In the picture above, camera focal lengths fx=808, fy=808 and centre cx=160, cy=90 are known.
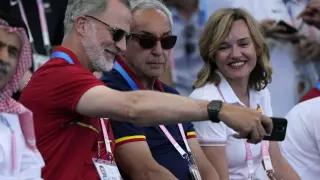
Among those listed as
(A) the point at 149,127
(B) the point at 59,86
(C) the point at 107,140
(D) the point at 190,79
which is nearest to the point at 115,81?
(A) the point at 149,127

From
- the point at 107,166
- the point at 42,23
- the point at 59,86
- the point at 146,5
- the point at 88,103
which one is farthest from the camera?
the point at 42,23

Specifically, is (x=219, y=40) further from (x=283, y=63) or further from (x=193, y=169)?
Result: (x=283, y=63)

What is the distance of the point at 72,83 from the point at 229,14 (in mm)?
1851

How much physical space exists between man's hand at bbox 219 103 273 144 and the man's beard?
897mm

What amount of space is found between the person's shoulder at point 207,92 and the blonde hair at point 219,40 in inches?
1.3

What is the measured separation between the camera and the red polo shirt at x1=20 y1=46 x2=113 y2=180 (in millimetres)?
3529

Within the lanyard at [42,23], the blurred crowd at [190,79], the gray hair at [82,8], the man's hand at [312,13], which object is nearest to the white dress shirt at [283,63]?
the blurred crowd at [190,79]

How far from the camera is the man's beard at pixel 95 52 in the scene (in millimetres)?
3871

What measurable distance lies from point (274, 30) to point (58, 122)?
11.0 ft

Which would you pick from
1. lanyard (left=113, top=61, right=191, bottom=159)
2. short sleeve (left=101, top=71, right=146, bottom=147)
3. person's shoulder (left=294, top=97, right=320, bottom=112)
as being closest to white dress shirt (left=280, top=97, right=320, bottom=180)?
person's shoulder (left=294, top=97, right=320, bottom=112)

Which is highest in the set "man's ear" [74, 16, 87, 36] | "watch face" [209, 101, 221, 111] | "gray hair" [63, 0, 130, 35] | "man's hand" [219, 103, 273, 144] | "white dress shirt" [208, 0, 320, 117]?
"gray hair" [63, 0, 130, 35]

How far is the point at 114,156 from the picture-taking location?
4.21m

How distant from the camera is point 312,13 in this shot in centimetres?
658

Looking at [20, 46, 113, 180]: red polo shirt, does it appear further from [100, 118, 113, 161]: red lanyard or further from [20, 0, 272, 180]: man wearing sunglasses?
[100, 118, 113, 161]: red lanyard
